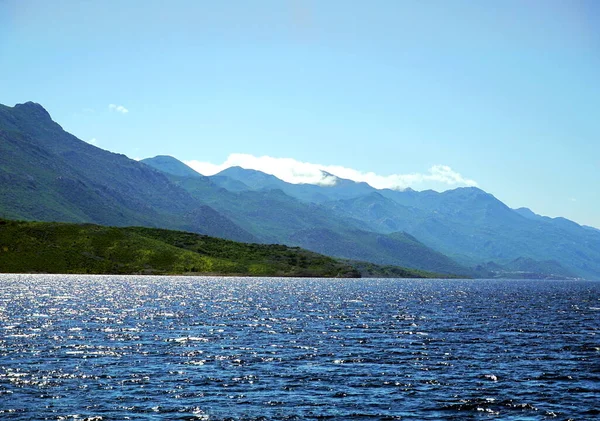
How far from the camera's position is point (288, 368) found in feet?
214

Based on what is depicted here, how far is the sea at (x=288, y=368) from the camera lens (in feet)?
156

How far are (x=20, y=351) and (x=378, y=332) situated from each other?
5720 cm

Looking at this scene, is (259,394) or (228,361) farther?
(228,361)

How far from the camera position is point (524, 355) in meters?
77.6

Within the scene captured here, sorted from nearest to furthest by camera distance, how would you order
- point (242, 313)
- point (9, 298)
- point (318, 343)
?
point (318, 343), point (242, 313), point (9, 298)

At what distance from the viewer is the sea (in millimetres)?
47562

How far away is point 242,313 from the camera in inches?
5217

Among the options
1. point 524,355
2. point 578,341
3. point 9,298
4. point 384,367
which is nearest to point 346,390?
point 384,367

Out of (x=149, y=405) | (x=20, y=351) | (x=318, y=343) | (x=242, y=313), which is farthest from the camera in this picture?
(x=242, y=313)

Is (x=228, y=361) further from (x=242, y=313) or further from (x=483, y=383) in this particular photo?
(x=242, y=313)

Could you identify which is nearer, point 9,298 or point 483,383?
point 483,383

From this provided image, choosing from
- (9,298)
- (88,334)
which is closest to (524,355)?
(88,334)

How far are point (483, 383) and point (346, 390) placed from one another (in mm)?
14984

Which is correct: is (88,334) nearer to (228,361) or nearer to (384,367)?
(228,361)
